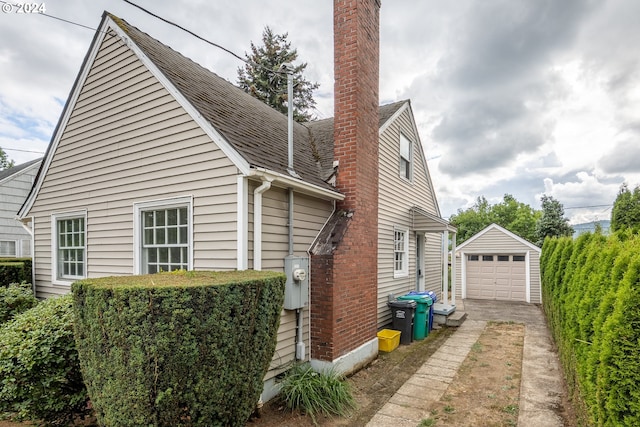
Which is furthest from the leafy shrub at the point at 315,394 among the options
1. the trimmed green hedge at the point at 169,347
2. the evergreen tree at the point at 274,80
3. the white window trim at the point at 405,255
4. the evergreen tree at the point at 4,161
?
the evergreen tree at the point at 4,161

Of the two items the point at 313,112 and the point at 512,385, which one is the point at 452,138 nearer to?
the point at 313,112

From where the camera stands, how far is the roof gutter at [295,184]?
4245 millimetres

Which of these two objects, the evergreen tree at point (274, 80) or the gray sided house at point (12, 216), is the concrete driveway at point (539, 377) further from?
the evergreen tree at point (274, 80)

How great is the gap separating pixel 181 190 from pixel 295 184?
5.99 feet

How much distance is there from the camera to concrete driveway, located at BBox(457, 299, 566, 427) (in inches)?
164

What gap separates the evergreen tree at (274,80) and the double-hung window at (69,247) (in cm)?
1649

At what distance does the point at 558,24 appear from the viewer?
720 cm

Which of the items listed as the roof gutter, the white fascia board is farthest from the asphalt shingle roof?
the white fascia board

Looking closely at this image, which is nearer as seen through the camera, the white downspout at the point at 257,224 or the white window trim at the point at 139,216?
the white downspout at the point at 257,224

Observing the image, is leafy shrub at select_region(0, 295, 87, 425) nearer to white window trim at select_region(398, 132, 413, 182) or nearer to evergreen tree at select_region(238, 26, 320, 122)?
white window trim at select_region(398, 132, 413, 182)

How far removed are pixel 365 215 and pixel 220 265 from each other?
2.90 m

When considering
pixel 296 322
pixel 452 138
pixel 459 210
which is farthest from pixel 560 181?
pixel 296 322

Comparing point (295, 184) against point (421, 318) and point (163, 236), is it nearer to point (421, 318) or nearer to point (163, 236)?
point (163, 236)

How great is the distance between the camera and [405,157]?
32.2 ft
